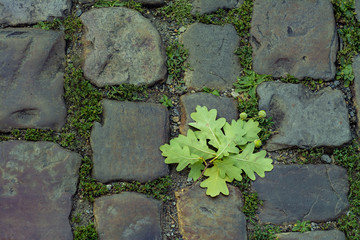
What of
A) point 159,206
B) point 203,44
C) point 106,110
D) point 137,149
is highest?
point 203,44

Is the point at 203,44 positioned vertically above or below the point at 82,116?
above

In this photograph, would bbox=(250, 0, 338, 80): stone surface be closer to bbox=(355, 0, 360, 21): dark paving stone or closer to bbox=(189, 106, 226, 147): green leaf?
bbox=(355, 0, 360, 21): dark paving stone

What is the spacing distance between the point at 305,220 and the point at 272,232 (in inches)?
8.2

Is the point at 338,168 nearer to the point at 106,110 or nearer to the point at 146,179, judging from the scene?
the point at 146,179

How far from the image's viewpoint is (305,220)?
2695 mm

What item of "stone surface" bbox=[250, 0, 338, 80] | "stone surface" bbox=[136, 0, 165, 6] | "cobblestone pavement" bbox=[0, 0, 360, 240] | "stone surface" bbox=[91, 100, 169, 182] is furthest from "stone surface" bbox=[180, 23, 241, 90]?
"stone surface" bbox=[91, 100, 169, 182]

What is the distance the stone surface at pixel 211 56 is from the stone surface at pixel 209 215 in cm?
65

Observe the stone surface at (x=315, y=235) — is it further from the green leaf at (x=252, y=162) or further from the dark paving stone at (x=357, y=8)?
the dark paving stone at (x=357, y=8)

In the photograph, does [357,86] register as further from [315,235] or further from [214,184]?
[214,184]

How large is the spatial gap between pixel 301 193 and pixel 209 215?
1.83ft

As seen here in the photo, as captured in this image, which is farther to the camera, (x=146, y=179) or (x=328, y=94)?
(x=328, y=94)

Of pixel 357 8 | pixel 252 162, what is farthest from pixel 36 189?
pixel 357 8

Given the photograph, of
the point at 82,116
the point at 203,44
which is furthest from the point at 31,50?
the point at 203,44

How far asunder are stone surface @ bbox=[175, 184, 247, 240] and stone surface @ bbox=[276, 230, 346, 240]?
246 millimetres
